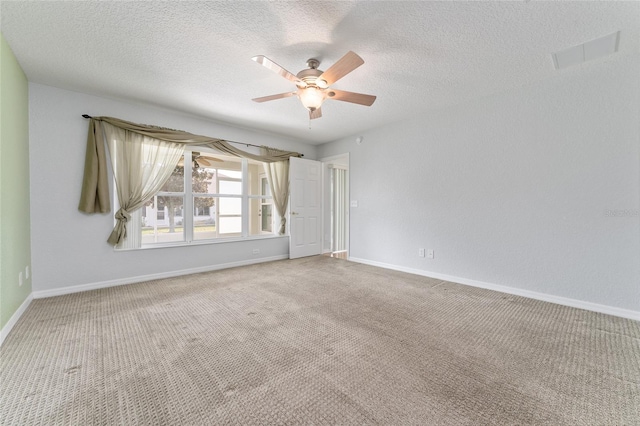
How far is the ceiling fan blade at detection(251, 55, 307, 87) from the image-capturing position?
6.29ft

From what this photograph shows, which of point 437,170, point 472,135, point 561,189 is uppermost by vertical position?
point 472,135

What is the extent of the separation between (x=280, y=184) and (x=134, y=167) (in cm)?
244

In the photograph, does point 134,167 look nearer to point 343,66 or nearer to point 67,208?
point 67,208

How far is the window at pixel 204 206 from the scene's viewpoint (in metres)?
4.05

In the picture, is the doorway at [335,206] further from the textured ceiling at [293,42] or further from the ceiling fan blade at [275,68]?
the ceiling fan blade at [275,68]

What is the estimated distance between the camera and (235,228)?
5.43 metres

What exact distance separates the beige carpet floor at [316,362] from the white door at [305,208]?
7.64 feet

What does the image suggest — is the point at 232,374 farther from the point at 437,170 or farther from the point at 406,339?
the point at 437,170

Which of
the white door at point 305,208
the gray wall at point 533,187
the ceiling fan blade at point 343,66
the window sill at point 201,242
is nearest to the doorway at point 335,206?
the white door at point 305,208

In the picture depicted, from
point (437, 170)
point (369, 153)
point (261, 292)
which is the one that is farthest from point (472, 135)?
point (261, 292)

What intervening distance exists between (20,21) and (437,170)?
4.62 metres

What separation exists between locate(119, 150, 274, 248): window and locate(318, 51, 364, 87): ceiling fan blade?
288cm

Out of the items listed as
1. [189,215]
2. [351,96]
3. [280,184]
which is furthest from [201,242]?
[351,96]

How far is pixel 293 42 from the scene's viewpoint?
2209 mm
